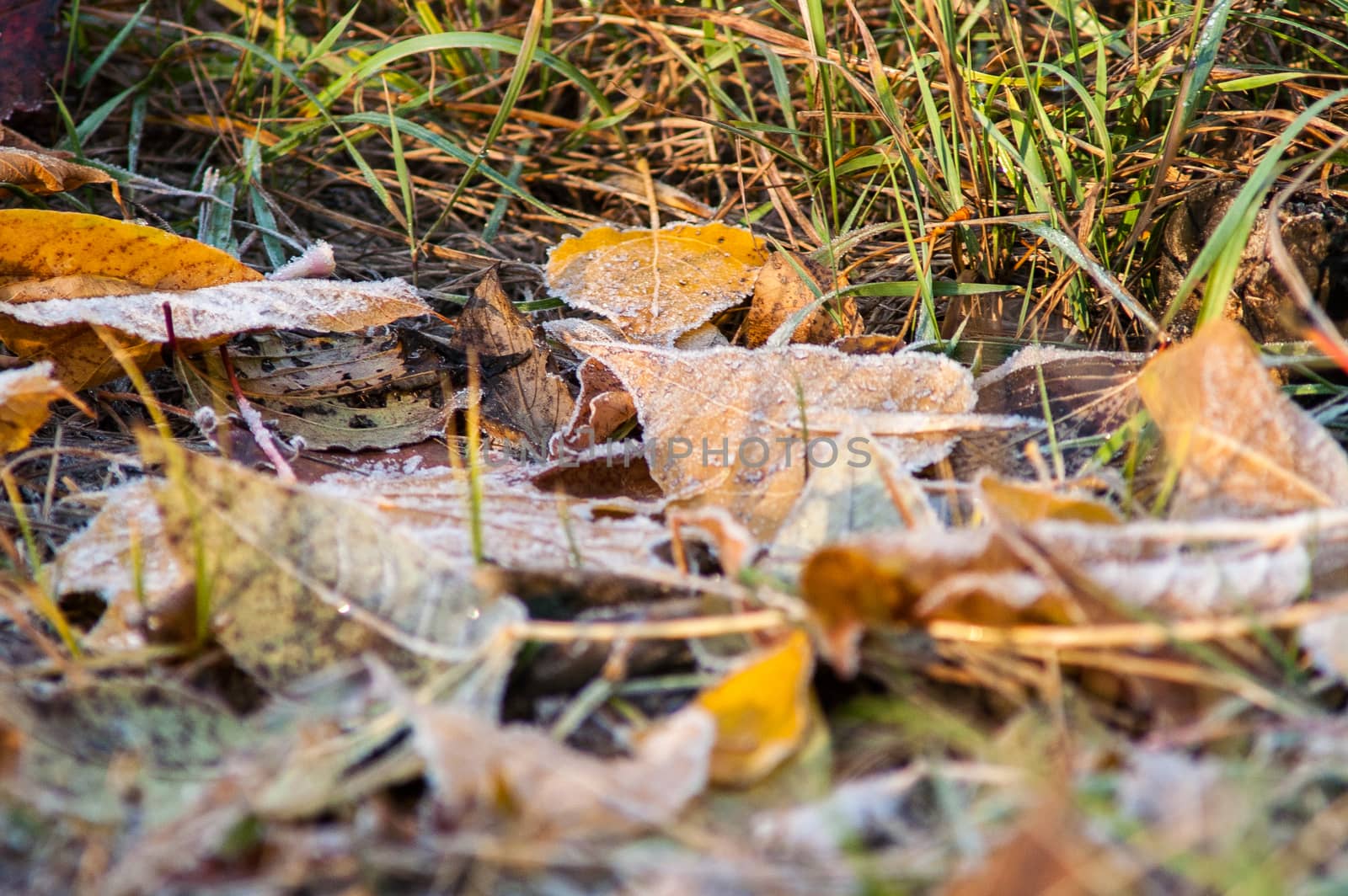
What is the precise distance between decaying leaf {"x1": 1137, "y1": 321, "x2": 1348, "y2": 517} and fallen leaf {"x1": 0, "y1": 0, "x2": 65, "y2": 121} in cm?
A: 198

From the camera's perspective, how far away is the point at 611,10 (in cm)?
222

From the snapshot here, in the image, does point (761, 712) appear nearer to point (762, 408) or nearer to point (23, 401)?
point (762, 408)

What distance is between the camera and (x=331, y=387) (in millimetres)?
1623

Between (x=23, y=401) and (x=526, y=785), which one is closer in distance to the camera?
(x=526, y=785)

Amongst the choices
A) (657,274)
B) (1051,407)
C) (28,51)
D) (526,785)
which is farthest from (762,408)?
(28,51)

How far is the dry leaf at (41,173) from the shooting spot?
1568mm

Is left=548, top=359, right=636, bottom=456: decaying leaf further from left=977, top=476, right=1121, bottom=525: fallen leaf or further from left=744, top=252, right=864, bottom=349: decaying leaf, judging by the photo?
left=977, top=476, right=1121, bottom=525: fallen leaf

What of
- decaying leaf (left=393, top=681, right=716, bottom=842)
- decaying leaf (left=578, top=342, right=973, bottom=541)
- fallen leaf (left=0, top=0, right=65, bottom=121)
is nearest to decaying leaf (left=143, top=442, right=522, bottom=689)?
decaying leaf (left=393, top=681, right=716, bottom=842)

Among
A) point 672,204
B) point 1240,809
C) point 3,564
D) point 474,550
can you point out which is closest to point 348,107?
point 672,204

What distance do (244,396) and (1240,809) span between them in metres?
1.37

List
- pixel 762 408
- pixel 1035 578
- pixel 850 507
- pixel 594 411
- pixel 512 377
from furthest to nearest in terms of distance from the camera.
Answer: pixel 512 377, pixel 594 411, pixel 762 408, pixel 850 507, pixel 1035 578

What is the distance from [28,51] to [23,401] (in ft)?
3.77

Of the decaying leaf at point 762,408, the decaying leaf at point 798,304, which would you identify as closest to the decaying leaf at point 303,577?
the decaying leaf at point 762,408

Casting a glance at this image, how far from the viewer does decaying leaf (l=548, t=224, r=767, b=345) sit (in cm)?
165
